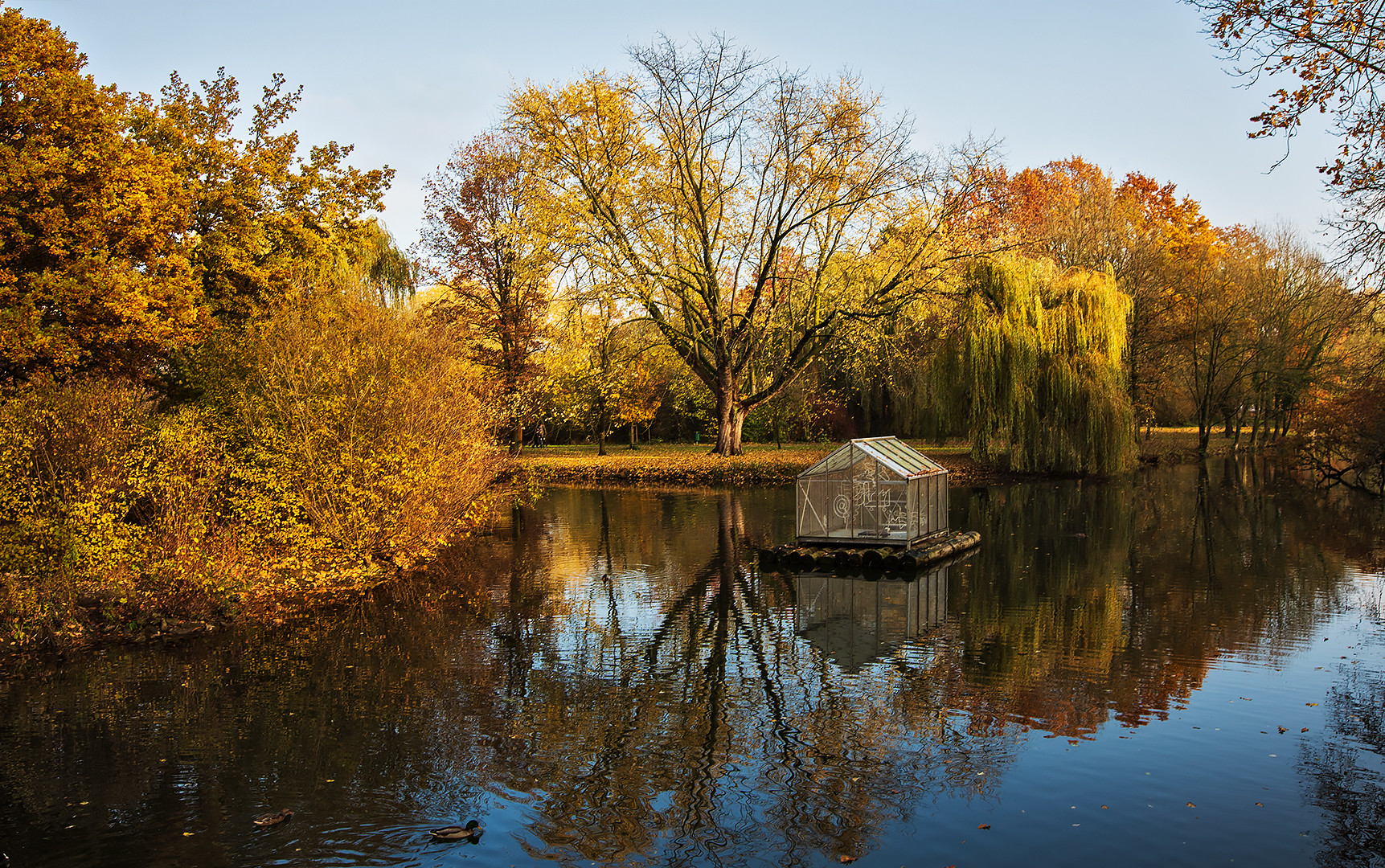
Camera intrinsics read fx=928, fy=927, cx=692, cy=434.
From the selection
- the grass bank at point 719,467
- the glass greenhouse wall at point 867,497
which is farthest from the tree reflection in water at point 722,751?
the grass bank at point 719,467

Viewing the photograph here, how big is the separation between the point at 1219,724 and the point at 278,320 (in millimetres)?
13829

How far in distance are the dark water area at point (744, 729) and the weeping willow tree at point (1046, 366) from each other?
15.4 meters

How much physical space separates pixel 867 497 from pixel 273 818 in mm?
11665

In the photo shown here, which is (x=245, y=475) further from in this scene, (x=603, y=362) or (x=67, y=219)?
(x=603, y=362)

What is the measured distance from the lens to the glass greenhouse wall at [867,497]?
623 inches

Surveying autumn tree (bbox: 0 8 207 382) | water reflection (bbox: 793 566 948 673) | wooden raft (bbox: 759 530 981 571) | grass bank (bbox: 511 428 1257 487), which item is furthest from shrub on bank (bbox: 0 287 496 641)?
grass bank (bbox: 511 428 1257 487)

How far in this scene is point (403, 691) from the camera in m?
8.84

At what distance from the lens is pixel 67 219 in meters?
12.9

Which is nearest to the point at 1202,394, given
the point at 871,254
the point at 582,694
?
the point at 871,254

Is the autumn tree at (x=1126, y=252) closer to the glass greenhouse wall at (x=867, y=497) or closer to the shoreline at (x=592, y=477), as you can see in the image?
the shoreline at (x=592, y=477)

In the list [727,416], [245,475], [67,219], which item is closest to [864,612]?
[245,475]

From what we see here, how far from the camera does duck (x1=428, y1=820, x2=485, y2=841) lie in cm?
586

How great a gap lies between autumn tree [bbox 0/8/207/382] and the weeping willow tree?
23251 mm

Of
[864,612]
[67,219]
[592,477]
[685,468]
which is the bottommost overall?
[864,612]
